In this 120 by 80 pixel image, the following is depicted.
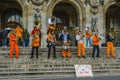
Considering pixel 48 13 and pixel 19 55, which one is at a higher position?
pixel 48 13

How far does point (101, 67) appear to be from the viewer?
18.5 metres

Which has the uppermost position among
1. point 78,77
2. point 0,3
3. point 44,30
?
point 0,3

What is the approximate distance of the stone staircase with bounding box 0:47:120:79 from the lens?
675 inches

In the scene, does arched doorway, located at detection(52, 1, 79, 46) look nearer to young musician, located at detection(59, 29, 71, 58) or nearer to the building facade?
the building facade

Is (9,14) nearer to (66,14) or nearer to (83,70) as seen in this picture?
(66,14)

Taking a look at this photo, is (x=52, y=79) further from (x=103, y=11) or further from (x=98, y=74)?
(x=103, y=11)

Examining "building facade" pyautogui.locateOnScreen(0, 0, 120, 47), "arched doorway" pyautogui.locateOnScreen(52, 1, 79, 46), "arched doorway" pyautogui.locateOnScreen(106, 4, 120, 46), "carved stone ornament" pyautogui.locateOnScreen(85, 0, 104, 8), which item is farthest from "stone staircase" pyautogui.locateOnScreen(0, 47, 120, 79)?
"arched doorway" pyautogui.locateOnScreen(106, 4, 120, 46)

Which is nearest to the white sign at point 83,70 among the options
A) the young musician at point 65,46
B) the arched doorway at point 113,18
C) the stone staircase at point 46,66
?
the stone staircase at point 46,66

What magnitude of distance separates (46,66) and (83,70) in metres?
1.96

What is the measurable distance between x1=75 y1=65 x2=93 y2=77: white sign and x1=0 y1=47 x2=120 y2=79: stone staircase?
0.93ft

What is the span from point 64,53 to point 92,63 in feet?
5.94

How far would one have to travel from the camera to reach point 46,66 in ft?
59.2

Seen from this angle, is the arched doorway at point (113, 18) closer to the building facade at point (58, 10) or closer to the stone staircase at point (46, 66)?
the building facade at point (58, 10)

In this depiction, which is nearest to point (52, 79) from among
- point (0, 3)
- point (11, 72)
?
point (11, 72)
